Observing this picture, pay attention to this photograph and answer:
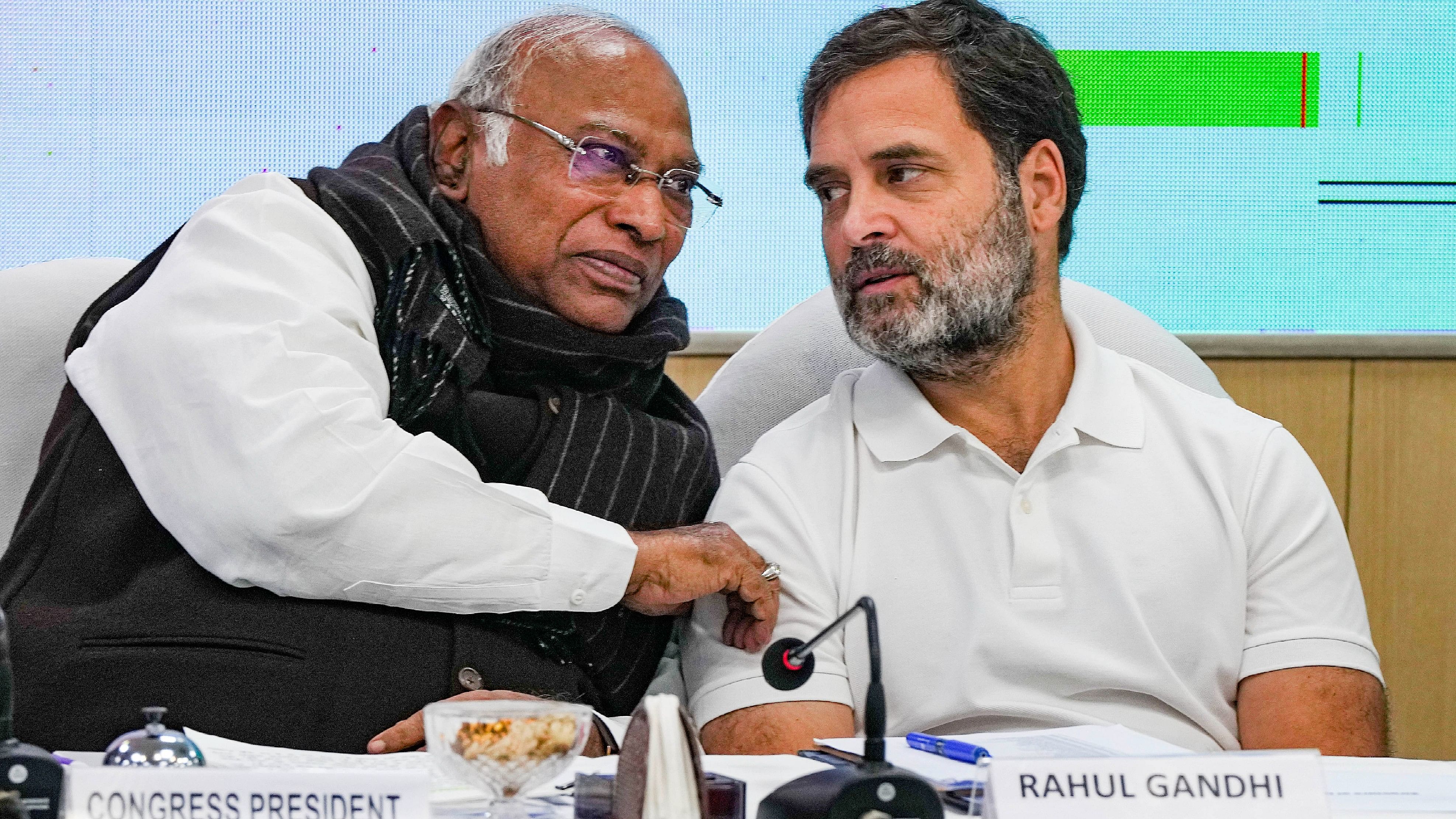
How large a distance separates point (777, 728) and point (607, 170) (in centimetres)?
80

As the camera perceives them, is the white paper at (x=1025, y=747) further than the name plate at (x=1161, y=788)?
Yes

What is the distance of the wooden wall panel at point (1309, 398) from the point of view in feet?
8.39

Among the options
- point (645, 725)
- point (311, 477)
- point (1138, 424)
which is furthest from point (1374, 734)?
point (311, 477)

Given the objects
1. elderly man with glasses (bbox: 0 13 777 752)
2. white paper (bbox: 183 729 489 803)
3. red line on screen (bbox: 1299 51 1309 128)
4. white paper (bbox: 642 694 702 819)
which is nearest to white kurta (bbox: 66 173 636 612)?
elderly man with glasses (bbox: 0 13 777 752)

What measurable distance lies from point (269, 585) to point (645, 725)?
77 centimetres

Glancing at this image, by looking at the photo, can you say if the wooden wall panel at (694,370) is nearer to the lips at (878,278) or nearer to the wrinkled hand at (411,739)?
the lips at (878,278)

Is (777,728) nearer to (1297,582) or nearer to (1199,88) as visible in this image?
(1297,582)

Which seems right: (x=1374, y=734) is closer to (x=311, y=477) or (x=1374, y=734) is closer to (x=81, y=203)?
(x=311, y=477)

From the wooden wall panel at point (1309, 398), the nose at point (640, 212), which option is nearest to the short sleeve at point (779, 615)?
the nose at point (640, 212)

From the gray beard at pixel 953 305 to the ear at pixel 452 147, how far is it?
57cm

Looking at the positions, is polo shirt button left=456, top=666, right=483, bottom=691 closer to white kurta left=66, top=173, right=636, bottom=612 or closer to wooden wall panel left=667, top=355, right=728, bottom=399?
white kurta left=66, top=173, right=636, bottom=612

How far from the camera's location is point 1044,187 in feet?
6.16

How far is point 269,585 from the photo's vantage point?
4.76 ft

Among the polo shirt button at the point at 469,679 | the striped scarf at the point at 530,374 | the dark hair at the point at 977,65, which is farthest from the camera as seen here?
the dark hair at the point at 977,65
